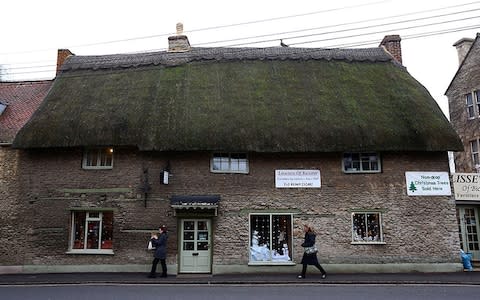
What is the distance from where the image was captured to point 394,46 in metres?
18.9

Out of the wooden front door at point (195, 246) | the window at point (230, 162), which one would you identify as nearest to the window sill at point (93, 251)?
the wooden front door at point (195, 246)

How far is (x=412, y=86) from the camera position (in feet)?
53.4

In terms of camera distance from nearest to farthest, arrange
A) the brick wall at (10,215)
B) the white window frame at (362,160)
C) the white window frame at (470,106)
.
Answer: the brick wall at (10,215)
the white window frame at (362,160)
the white window frame at (470,106)

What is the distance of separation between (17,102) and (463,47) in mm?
24964

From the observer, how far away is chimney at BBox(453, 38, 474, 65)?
23844 millimetres

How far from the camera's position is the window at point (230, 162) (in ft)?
47.0

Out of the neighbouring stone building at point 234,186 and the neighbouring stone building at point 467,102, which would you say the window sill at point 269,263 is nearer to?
the neighbouring stone building at point 234,186

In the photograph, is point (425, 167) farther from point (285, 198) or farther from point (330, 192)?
point (285, 198)

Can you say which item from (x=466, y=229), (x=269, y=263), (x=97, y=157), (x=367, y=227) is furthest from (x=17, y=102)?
(x=466, y=229)

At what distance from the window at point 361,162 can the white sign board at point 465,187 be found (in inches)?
153

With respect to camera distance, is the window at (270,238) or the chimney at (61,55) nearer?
the window at (270,238)

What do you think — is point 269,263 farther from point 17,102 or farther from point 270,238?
point 17,102

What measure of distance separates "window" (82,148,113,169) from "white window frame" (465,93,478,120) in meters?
19.6

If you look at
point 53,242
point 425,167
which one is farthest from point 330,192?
point 53,242
